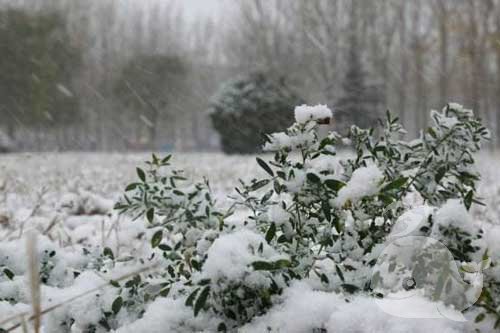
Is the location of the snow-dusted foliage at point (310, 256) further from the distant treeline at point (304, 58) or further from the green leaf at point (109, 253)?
the distant treeline at point (304, 58)

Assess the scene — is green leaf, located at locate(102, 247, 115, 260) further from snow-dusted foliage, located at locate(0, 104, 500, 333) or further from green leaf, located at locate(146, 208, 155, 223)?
green leaf, located at locate(146, 208, 155, 223)

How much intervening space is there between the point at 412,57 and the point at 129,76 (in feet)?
45.3

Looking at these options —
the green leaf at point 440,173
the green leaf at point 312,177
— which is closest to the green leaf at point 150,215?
the green leaf at point 312,177

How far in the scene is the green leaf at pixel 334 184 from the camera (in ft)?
3.74

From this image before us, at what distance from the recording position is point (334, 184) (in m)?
1.14

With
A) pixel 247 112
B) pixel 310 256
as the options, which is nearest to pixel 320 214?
pixel 310 256

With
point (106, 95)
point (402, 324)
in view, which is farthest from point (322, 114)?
point (106, 95)

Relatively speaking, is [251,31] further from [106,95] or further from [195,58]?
[195,58]

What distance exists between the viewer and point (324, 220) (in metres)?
1.30

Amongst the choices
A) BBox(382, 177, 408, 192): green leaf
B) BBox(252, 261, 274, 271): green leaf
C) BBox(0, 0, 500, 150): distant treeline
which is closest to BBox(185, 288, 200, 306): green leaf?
BBox(252, 261, 274, 271): green leaf

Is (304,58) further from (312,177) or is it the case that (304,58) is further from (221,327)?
(221,327)

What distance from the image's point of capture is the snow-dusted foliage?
1.00 m

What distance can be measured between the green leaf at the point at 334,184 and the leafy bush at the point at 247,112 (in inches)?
490

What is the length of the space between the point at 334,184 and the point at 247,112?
505 inches
